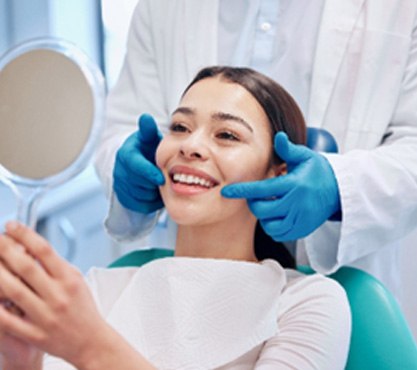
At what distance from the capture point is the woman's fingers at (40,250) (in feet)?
2.01

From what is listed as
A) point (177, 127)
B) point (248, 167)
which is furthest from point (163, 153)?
point (248, 167)

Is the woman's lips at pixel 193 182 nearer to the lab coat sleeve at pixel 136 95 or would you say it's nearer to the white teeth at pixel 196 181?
the white teeth at pixel 196 181

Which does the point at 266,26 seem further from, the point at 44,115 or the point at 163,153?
the point at 44,115

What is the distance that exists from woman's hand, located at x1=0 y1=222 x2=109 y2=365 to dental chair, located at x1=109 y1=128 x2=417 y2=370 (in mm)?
680

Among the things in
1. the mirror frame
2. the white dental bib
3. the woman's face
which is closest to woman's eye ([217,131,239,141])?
the woman's face

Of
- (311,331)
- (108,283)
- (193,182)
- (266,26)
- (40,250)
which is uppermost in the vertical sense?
(40,250)

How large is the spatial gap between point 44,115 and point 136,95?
814 millimetres

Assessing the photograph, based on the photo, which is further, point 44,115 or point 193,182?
point 193,182

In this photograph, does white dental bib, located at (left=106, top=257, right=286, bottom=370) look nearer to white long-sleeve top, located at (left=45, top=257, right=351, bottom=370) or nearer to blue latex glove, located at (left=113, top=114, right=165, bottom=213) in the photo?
white long-sleeve top, located at (left=45, top=257, right=351, bottom=370)

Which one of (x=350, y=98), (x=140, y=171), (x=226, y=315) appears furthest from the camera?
(x=350, y=98)

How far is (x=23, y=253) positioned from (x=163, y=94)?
1.00m

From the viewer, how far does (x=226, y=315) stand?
3.83 ft

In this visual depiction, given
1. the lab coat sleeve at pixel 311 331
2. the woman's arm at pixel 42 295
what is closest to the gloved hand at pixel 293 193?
the lab coat sleeve at pixel 311 331

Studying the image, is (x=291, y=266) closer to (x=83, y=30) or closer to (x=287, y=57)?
(x=287, y=57)
